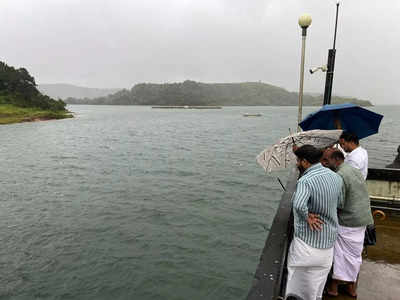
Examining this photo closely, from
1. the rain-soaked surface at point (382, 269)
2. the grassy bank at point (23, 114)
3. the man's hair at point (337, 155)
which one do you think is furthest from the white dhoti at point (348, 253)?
the grassy bank at point (23, 114)

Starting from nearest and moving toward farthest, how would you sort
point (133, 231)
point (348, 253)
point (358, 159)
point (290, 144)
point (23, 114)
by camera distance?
1. point (348, 253)
2. point (358, 159)
3. point (290, 144)
4. point (133, 231)
5. point (23, 114)

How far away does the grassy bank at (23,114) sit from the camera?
3059 inches

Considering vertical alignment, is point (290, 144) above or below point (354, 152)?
above

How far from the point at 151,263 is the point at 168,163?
1516 centimetres

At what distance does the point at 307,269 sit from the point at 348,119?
11.1 feet

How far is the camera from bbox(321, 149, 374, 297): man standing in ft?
12.3

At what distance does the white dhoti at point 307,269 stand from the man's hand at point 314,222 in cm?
28

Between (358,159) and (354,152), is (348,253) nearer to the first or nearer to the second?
(358,159)

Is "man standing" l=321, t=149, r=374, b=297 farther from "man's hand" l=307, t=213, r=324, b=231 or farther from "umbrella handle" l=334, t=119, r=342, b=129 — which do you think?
"umbrella handle" l=334, t=119, r=342, b=129

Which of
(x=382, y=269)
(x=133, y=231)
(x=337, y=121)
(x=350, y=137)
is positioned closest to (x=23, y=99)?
(x=133, y=231)

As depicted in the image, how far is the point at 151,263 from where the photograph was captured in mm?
8898

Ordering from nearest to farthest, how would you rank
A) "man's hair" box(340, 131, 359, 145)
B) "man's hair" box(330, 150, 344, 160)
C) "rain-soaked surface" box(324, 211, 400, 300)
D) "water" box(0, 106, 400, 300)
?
"man's hair" box(330, 150, 344, 160), "rain-soaked surface" box(324, 211, 400, 300), "man's hair" box(340, 131, 359, 145), "water" box(0, 106, 400, 300)

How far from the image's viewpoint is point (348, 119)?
5633mm

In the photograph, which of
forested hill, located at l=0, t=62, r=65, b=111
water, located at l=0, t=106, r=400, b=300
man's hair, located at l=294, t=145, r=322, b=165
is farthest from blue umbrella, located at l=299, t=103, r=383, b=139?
forested hill, located at l=0, t=62, r=65, b=111
